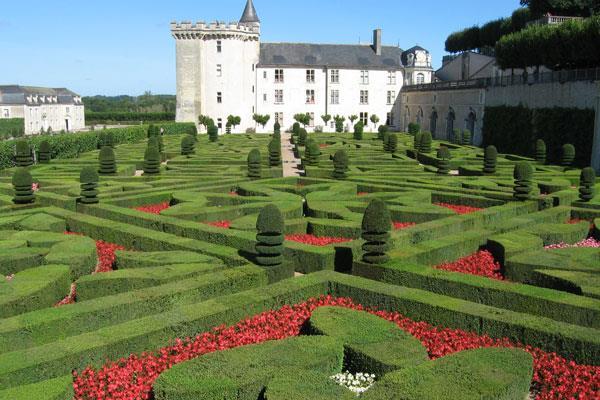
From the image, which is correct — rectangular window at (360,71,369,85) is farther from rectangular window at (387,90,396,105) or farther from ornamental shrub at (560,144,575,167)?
ornamental shrub at (560,144,575,167)

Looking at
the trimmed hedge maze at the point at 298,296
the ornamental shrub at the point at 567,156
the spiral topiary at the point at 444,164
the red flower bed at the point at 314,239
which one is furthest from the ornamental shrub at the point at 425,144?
the red flower bed at the point at 314,239

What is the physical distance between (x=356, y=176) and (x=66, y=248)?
1326 cm

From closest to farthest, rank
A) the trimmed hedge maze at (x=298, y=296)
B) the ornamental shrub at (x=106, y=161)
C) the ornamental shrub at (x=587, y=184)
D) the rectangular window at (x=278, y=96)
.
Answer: the trimmed hedge maze at (x=298, y=296) < the ornamental shrub at (x=587, y=184) < the ornamental shrub at (x=106, y=161) < the rectangular window at (x=278, y=96)

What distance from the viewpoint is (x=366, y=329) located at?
840cm

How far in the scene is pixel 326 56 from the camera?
65.4 metres

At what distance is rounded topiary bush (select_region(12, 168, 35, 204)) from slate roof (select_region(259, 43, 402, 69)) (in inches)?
1906

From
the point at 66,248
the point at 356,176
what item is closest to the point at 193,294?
the point at 66,248

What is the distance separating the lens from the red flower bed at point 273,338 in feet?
23.5

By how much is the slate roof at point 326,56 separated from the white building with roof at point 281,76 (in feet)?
0.35

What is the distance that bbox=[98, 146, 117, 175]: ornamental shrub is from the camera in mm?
23594

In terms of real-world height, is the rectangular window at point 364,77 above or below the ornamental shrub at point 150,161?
above

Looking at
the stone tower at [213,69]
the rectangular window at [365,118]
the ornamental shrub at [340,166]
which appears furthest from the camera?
the rectangular window at [365,118]

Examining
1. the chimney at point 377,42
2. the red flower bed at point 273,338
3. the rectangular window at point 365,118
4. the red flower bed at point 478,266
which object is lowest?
the red flower bed at point 273,338

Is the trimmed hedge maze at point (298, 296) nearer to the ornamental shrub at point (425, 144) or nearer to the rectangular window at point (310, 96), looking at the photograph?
the ornamental shrub at point (425, 144)
